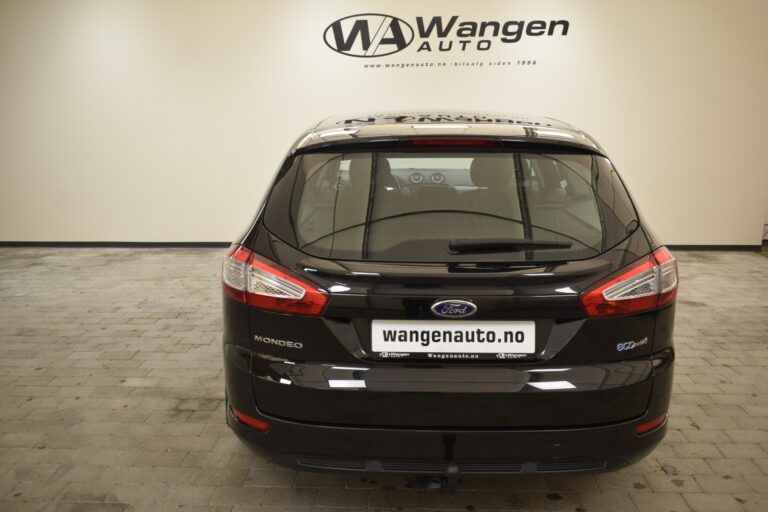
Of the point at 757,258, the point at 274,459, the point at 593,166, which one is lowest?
the point at 757,258

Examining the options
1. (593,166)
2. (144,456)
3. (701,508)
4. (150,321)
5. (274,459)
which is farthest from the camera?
(150,321)

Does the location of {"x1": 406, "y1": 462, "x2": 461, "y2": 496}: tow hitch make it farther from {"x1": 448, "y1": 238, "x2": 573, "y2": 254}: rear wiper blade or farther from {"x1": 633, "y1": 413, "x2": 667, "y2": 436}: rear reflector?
{"x1": 448, "y1": 238, "x2": 573, "y2": 254}: rear wiper blade

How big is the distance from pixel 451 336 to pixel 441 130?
2.43 ft

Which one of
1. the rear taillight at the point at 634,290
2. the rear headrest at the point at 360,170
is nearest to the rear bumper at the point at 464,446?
the rear taillight at the point at 634,290

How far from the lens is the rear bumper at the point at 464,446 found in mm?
1889

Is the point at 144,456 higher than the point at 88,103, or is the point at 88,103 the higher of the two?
the point at 88,103

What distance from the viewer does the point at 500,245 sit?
194 centimetres

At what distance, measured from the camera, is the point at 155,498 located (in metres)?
2.44

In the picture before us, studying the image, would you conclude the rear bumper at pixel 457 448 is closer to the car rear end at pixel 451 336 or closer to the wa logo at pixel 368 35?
the car rear end at pixel 451 336

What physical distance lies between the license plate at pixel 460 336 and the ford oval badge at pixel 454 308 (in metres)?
0.02

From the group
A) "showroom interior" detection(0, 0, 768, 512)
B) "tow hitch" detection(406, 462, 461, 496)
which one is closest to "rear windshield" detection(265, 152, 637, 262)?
"tow hitch" detection(406, 462, 461, 496)

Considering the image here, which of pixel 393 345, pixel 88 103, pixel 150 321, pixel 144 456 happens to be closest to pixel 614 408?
pixel 393 345

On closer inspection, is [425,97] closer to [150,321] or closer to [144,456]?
[150,321]

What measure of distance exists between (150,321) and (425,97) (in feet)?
13.4
